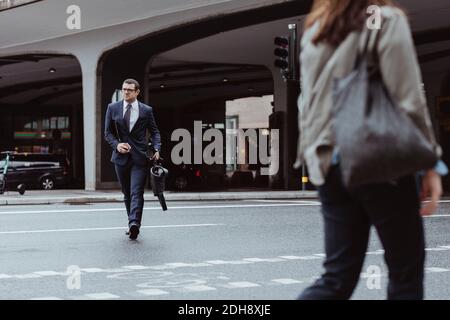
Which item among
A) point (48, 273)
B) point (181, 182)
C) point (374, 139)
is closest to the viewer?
point (374, 139)

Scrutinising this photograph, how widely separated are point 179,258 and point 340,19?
5476 millimetres

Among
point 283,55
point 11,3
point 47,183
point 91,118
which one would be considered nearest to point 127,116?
point 283,55

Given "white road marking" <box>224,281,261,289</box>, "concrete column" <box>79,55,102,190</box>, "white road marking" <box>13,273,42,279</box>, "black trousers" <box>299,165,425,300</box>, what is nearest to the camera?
"black trousers" <box>299,165,425,300</box>

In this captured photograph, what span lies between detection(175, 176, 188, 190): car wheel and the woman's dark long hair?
26.7 metres

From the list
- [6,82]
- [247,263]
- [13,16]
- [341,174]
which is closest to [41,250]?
[247,263]

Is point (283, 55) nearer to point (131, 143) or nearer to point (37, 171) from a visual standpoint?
point (131, 143)

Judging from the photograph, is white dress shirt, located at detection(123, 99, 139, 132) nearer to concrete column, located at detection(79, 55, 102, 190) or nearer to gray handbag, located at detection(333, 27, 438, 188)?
gray handbag, located at detection(333, 27, 438, 188)

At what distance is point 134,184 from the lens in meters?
9.86

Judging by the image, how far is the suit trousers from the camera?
9.81 m

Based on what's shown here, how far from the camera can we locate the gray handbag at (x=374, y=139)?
9.96ft

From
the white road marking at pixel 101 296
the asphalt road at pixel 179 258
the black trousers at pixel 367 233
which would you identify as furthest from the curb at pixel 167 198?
the black trousers at pixel 367 233

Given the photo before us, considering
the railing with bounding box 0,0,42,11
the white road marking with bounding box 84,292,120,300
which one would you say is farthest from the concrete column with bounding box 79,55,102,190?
the white road marking with bounding box 84,292,120,300

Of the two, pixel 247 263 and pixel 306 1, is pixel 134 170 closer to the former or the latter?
pixel 247 263

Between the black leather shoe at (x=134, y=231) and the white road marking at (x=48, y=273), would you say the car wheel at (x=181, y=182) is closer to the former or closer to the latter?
the black leather shoe at (x=134, y=231)
